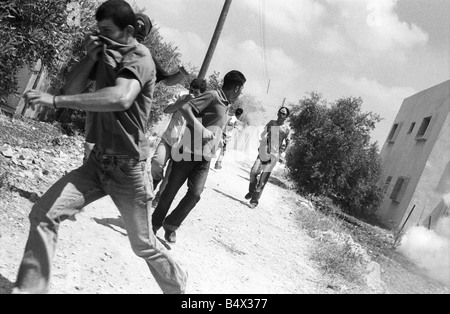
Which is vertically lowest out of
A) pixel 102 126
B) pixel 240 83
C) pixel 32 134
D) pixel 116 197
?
pixel 32 134

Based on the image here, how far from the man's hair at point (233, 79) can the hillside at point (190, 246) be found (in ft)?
6.01

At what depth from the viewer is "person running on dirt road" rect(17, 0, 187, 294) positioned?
2807 millimetres

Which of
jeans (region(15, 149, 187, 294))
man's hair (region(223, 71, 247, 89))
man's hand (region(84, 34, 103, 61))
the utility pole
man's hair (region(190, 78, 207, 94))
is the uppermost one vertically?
the utility pole

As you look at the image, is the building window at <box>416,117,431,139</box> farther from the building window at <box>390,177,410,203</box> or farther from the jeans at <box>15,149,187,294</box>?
the jeans at <box>15,149,187,294</box>

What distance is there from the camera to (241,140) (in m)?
36.5

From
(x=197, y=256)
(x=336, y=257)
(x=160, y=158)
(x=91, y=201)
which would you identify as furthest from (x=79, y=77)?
(x=336, y=257)

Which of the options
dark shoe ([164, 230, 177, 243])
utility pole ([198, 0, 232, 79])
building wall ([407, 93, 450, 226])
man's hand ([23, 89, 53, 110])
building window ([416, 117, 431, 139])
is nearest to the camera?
man's hand ([23, 89, 53, 110])

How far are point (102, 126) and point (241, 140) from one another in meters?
33.5

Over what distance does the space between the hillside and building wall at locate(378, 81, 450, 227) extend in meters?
7.15

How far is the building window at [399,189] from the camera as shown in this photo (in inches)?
726

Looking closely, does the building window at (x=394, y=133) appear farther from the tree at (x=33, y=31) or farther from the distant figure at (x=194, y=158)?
the distant figure at (x=194, y=158)

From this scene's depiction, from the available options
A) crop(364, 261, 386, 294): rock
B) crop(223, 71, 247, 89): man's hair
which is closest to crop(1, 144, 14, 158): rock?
Answer: crop(223, 71, 247, 89): man's hair
